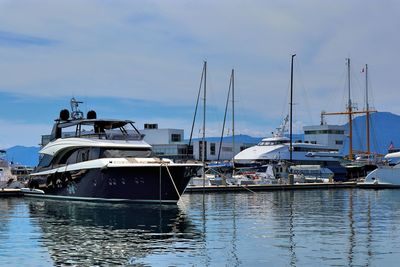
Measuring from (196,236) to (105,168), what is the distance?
50.5ft

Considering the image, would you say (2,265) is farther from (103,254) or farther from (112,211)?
(112,211)

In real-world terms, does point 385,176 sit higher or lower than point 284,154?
lower

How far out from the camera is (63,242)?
22.5 m

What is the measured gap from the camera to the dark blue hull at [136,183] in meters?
37.2

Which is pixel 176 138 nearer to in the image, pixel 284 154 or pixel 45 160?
pixel 284 154

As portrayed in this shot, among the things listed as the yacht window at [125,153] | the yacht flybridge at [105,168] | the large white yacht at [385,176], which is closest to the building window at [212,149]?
the large white yacht at [385,176]

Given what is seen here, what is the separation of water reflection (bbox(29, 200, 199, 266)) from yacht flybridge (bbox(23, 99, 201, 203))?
1175 millimetres

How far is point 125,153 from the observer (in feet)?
132

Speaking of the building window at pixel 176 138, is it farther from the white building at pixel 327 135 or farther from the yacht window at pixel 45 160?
the yacht window at pixel 45 160

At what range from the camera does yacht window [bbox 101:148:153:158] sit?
39625 mm

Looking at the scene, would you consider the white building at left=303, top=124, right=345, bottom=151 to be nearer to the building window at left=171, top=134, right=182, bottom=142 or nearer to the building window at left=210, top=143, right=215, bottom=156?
the building window at left=210, top=143, right=215, bottom=156

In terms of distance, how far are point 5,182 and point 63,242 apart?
38.1 metres

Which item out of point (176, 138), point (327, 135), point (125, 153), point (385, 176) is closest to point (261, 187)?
point (385, 176)

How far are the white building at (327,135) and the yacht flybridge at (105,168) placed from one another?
90.4 metres
